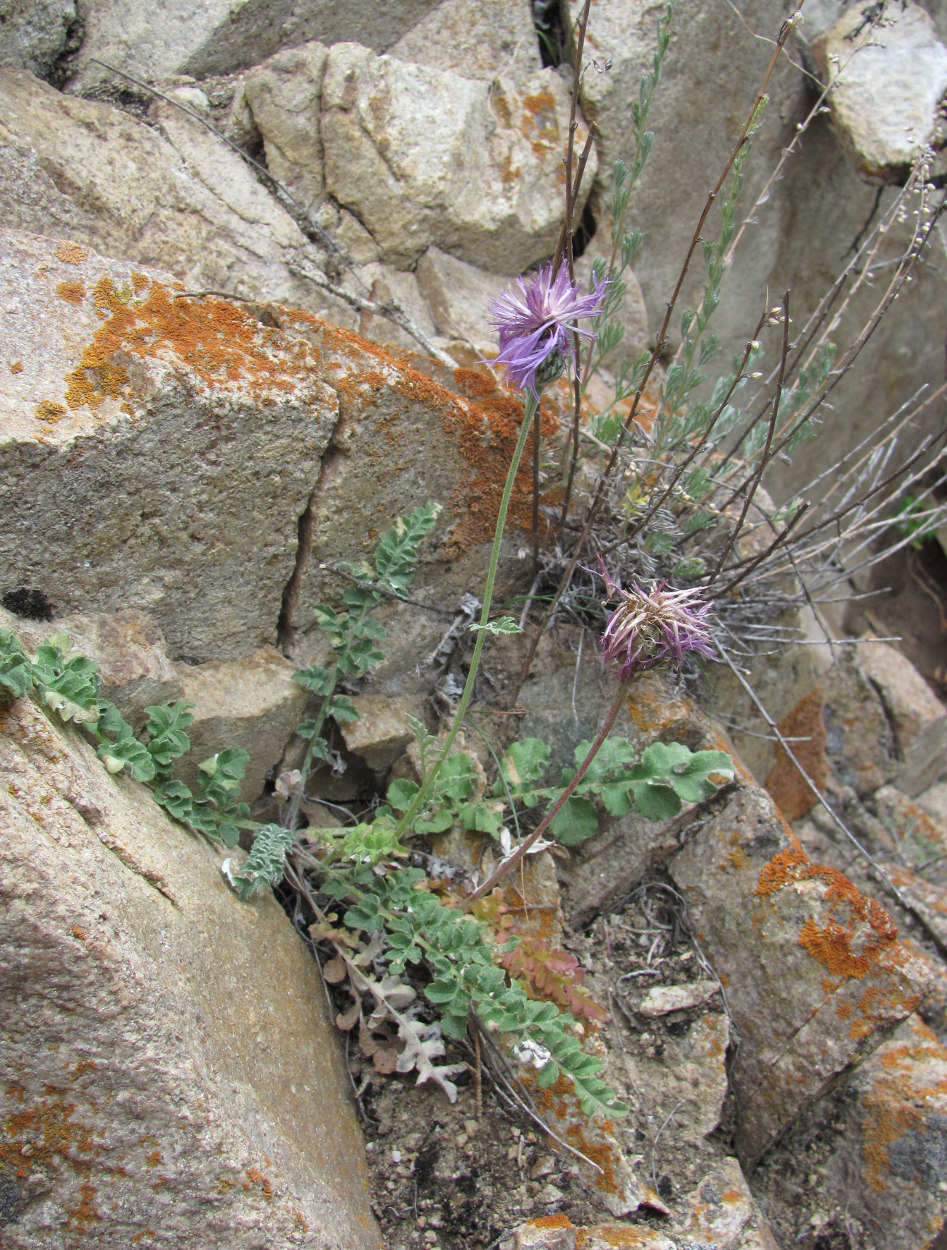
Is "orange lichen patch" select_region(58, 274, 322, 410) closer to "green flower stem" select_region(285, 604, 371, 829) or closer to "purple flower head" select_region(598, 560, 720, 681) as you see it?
"green flower stem" select_region(285, 604, 371, 829)

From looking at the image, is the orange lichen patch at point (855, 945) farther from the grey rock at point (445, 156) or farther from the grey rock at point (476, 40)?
the grey rock at point (476, 40)

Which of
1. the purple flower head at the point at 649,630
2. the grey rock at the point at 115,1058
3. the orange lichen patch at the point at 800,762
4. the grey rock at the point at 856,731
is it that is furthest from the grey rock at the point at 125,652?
the grey rock at the point at 856,731

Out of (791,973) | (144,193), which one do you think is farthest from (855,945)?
(144,193)

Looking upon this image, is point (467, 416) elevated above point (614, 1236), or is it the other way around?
point (467, 416)

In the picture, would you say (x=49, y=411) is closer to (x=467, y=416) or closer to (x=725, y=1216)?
(x=467, y=416)

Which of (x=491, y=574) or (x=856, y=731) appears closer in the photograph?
(x=491, y=574)

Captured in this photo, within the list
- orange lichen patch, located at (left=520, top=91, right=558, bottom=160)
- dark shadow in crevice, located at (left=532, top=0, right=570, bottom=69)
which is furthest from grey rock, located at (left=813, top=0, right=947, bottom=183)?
orange lichen patch, located at (left=520, top=91, right=558, bottom=160)
